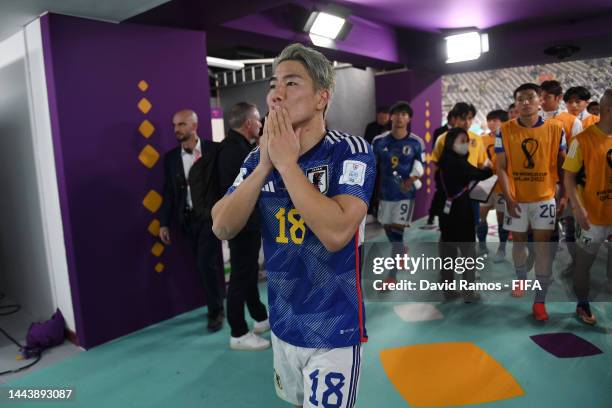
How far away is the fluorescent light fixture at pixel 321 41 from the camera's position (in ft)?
15.0

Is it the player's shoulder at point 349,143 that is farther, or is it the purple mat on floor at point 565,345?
the purple mat on floor at point 565,345

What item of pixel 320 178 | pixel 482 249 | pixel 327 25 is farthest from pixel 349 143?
pixel 482 249

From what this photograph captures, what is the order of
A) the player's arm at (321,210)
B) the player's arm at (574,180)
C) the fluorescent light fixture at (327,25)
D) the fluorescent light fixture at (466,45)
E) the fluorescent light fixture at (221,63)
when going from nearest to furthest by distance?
the player's arm at (321,210) < the player's arm at (574,180) < the fluorescent light fixture at (327,25) < the fluorescent light fixture at (221,63) < the fluorescent light fixture at (466,45)

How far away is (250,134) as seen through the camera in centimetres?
286

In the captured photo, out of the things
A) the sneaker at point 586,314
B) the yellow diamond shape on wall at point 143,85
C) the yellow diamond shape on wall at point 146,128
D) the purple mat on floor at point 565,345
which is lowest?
the purple mat on floor at point 565,345

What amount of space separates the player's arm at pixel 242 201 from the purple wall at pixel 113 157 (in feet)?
7.29

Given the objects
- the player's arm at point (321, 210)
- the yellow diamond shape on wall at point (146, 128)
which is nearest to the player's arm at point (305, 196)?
the player's arm at point (321, 210)

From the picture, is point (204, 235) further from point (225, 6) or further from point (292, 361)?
point (292, 361)

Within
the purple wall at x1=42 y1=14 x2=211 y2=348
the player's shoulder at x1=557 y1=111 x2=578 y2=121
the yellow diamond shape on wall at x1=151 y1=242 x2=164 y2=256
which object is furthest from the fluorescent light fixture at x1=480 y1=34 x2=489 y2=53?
the yellow diamond shape on wall at x1=151 y1=242 x2=164 y2=256

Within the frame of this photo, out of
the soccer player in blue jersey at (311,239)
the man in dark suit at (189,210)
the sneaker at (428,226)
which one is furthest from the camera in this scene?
the sneaker at (428,226)

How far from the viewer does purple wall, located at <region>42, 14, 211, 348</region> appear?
2.84m

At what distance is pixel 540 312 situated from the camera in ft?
10.3

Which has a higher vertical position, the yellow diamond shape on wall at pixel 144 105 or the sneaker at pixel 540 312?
the yellow diamond shape on wall at pixel 144 105

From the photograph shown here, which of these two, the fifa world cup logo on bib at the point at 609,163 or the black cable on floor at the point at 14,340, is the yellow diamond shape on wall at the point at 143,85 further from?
the fifa world cup logo on bib at the point at 609,163
